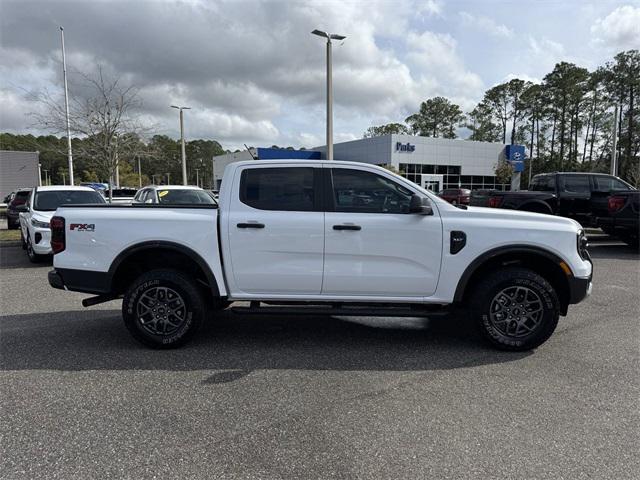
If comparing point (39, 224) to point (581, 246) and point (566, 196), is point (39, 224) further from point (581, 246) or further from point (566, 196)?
point (566, 196)

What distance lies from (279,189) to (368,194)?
0.91 m

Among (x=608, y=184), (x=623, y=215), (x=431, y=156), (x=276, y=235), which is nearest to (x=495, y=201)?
(x=623, y=215)

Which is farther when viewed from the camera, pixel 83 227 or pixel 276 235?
pixel 83 227

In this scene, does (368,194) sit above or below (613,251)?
above

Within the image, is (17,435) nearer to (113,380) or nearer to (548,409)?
(113,380)

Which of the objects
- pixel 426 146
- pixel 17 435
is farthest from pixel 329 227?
pixel 426 146

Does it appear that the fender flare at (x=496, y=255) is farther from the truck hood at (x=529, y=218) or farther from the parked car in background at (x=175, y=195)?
the parked car in background at (x=175, y=195)

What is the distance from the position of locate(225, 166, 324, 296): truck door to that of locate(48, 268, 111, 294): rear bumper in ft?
4.17

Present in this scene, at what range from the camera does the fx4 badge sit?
4539 millimetres

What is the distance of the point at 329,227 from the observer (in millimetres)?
4426

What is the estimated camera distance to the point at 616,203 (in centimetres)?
1160

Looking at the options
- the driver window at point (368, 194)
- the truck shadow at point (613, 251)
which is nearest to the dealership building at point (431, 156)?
the truck shadow at point (613, 251)

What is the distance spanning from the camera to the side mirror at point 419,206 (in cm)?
429

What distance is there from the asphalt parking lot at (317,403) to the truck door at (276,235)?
0.74 metres
